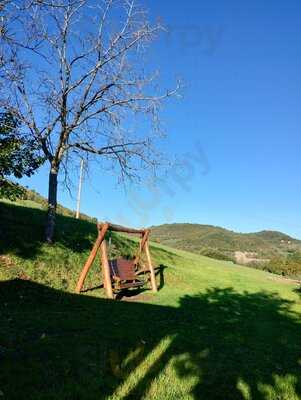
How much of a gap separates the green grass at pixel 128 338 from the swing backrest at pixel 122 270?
69 cm

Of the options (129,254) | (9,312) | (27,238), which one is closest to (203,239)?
(129,254)

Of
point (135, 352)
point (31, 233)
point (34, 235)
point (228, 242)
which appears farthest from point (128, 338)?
point (228, 242)

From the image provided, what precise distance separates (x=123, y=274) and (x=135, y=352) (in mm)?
7783

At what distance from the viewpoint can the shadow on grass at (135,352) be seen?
5.24 meters

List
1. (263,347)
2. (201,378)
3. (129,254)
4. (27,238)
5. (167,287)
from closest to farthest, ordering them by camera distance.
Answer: (201,378)
(263,347)
(27,238)
(167,287)
(129,254)

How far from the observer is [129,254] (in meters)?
20.8

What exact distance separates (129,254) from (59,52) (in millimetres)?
9502

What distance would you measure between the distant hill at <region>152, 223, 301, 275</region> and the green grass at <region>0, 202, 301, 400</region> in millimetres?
44865

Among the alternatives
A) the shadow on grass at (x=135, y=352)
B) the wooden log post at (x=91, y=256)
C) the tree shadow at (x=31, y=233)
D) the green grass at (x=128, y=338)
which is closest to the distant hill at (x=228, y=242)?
the tree shadow at (x=31, y=233)

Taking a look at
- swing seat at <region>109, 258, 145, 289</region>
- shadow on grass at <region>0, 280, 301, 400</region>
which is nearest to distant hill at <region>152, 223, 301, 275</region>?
swing seat at <region>109, 258, 145, 289</region>

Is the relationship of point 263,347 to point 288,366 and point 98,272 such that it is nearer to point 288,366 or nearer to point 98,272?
point 288,366

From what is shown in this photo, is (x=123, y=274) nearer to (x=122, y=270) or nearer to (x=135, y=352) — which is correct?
(x=122, y=270)

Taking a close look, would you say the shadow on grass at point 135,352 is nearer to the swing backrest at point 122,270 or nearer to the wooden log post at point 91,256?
the wooden log post at point 91,256

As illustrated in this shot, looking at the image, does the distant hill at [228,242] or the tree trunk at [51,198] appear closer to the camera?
the tree trunk at [51,198]
